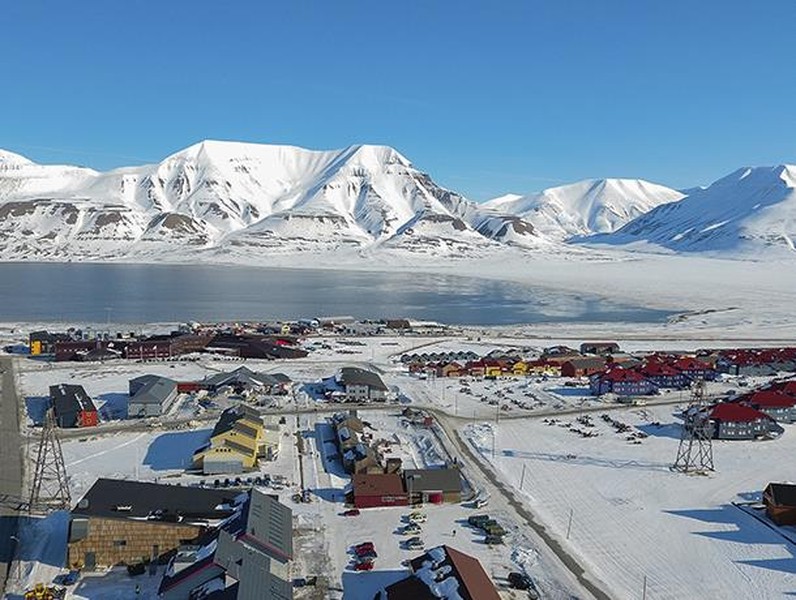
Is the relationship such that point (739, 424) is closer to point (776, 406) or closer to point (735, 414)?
point (735, 414)

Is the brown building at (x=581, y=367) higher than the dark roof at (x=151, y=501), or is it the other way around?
the brown building at (x=581, y=367)

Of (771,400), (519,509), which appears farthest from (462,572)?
(771,400)

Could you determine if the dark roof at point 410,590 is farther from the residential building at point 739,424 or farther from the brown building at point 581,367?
the brown building at point 581,367

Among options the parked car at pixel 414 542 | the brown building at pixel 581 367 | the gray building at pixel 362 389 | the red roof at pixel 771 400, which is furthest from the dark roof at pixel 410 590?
the brown building at pixel 581 367

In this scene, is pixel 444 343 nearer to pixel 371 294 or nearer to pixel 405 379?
pixel 405 379

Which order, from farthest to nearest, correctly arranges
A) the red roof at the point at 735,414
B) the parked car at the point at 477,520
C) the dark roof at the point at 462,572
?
the red roof at the point at 735,414, the parked car at the point at 477,520, the dark roof at the point at 462,572

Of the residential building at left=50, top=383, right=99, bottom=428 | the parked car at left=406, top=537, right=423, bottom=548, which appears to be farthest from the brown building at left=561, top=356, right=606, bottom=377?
the residential building at left=50, top=383, right=99, bottom=428
